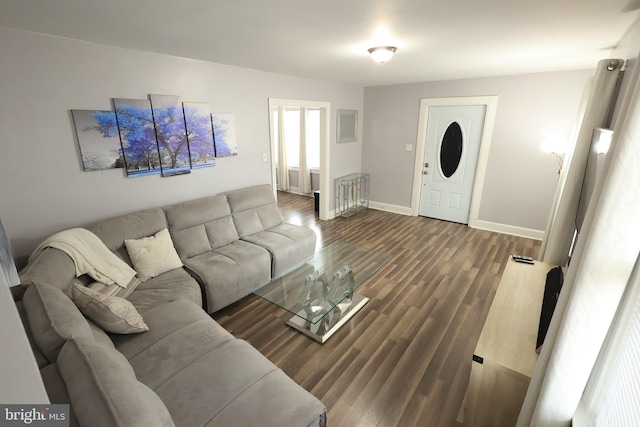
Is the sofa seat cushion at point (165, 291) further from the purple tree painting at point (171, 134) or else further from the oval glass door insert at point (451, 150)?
the oval glass door insert at point (451, 150)

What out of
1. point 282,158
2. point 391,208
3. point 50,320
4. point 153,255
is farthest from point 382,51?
point 282,158

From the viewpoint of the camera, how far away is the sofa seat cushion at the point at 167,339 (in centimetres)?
→ 159

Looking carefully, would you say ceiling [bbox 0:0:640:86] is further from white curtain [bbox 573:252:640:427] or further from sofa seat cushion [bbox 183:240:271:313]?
sofa seat cushion [bbox 183:240:271:313]

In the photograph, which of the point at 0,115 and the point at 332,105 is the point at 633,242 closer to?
the point at 0,115

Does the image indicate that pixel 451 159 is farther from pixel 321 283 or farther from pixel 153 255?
pixel 153 255

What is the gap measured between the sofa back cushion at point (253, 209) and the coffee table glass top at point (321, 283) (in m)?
0.90

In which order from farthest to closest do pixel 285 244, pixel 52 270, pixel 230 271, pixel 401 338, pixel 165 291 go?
pixel 285 244 < pixel 230 271 < pixel 401 338 < pixel 165 291 < pixel 52 270

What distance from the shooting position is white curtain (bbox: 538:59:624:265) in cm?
202

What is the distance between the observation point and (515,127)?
4.18m

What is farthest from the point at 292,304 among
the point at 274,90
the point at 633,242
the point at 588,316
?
the point at 274,90

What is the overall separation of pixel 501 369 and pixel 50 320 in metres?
2.29

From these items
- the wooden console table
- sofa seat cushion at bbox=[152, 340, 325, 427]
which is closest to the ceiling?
the wooden console table

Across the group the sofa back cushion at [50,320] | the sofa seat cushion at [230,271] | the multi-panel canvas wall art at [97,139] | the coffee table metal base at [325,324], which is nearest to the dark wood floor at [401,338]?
the coffee table metal base at [325,324]

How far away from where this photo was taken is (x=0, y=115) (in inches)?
80.6
